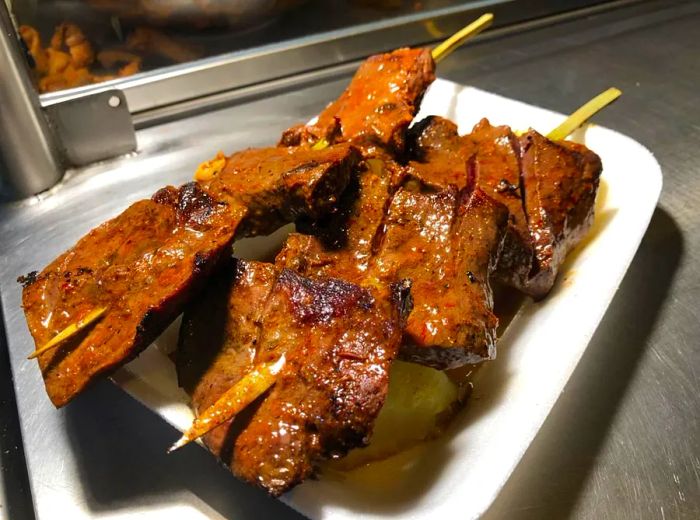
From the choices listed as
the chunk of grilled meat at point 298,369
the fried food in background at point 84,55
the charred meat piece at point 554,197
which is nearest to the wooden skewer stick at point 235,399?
the chunk of grilled meat at point 298,369

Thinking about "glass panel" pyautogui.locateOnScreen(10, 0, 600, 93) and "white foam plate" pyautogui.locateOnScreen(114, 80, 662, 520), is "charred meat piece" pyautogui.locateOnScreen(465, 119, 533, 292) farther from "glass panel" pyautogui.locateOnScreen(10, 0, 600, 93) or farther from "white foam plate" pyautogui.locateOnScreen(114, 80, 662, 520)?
"glass panel" pyautogui.locateOnScreen(10, 0, 600, 93)

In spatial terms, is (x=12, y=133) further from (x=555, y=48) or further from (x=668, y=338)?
(x=555, y=48)

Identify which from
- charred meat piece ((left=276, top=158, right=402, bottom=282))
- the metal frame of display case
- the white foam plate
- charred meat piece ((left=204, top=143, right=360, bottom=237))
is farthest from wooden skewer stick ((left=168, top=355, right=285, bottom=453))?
the metal frame of display case

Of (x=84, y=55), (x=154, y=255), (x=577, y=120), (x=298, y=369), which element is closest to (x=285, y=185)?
(x=154, y=255)

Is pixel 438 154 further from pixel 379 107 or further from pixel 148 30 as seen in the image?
pixel 148 30

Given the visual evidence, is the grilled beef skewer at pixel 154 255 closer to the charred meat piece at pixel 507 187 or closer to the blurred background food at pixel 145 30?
the charred meat piece at pixel 507 187

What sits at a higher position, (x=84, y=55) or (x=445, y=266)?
(x=445, y=266)
